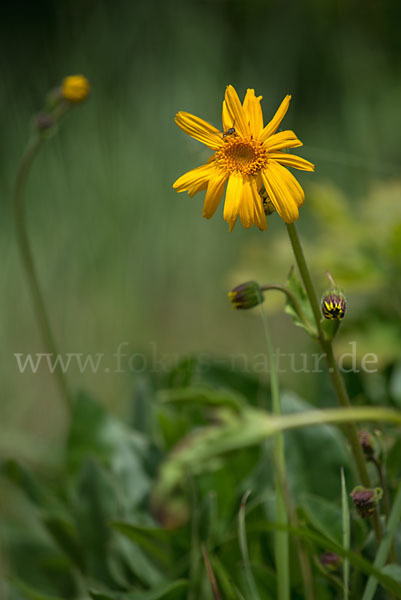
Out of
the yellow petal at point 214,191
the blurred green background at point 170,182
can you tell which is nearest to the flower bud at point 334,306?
the yellow petal at point 214,191

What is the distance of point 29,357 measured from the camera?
173 cm

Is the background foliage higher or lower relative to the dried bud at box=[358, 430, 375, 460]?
higher

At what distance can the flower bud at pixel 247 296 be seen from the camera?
61 cm

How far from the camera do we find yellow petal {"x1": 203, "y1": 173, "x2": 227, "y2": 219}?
0.56 m

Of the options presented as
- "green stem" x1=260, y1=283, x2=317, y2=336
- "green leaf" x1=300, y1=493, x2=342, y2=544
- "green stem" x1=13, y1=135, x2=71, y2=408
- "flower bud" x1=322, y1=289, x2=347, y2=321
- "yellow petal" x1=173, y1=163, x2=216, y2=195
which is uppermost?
"green stem" x1=13, y1=135, x2=71, y2=408

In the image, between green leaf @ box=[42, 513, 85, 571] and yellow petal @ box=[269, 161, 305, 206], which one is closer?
yellow petal @ box=[269, 161, 305, 206]

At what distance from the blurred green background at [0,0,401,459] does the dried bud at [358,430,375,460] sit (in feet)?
1.80

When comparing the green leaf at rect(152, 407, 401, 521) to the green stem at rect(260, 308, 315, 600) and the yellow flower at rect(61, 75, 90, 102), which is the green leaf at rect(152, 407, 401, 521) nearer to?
the green stem at rect(260, 308, 315, 600)

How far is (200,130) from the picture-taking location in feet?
1.89

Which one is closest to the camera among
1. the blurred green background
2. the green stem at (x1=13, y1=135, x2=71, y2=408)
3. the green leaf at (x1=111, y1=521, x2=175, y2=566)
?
the green leaf at (x1=111, y1=521, x2=175, y2=566)

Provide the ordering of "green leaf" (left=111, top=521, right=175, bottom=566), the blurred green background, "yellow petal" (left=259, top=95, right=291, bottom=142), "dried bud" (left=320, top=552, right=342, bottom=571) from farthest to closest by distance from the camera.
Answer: the blurred green background
"green leaf" (left=111, top=521, right=175, bottom=566)
"dried bud" (left=320, top=552, right=342, bottom=571)
"yellow petal" (left=259, top=95, right=291, bottom=142)

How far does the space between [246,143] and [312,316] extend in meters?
0.20

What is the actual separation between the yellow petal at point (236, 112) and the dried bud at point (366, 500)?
351 millimetres

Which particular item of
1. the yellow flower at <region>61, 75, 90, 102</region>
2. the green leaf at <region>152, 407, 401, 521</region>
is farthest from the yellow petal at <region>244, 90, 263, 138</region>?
the yellow flower at <region>61, 75, 90, 102</region>
